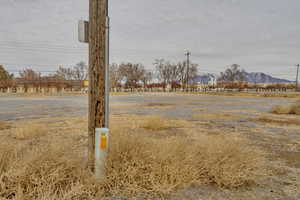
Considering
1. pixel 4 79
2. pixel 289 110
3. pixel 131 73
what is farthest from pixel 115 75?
pixel 289 110

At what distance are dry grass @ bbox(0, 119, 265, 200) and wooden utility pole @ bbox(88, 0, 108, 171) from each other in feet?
1.32

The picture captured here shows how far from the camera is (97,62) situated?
2.38 m

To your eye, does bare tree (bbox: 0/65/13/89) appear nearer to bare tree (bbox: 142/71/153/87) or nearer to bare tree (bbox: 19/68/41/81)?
bare tree (bbox: 19/68/41/81)

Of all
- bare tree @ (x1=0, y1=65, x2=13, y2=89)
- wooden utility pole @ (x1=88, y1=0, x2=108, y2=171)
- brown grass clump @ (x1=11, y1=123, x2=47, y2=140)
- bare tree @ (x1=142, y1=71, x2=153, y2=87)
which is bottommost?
brown grass clump @ (x1=11, y1=123, x2=47, y2=140)

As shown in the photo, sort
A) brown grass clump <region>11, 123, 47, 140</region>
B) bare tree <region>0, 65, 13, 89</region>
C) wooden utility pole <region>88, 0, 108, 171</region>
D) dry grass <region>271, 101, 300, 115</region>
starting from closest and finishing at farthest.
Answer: wooden utility pole <region>88, 0, 108, 171</region>, brown grass clump <region>11, 123, 47, 140</region>, dry grass <region>271, 101, 300, 115</region>, bare tree <region>0, 65, 13, 89</region>

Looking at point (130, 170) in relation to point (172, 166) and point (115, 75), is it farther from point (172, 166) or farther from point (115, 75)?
point (115, 75)

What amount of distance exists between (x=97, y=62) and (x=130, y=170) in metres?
1.66

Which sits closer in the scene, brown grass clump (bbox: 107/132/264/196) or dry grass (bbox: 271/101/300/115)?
brown grass clump (bbox: 107/132/264/196)

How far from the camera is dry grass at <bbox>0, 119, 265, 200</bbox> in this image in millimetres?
2049

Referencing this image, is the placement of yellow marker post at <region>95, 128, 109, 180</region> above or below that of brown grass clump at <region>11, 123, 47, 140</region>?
above

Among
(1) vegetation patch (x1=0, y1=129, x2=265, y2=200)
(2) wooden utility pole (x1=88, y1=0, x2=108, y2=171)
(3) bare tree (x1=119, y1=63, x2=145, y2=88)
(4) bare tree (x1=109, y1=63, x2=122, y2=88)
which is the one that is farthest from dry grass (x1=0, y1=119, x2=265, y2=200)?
(3) bare tree (x1=119, y1=63, x2=145, y2=88)

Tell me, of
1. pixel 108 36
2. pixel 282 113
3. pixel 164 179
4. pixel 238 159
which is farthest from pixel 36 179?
pixel 282 113

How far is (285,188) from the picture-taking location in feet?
7.97

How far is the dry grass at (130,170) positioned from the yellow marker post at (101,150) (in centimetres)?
12
